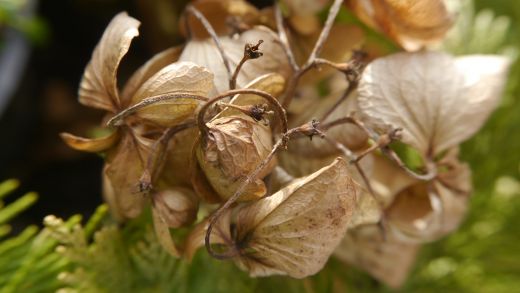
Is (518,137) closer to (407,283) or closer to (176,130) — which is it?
(407,283)

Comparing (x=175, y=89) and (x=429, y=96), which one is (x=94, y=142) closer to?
(x=175, y=89)

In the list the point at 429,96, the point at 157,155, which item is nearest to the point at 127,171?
the point at 157,155

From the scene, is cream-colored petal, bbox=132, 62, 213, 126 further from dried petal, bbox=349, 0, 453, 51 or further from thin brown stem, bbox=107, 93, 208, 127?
dried petal, bbox=349, 0, 453, 51

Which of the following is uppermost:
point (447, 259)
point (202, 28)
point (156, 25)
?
point (202, 28)

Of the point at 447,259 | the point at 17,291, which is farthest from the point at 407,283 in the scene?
the point at 17,291

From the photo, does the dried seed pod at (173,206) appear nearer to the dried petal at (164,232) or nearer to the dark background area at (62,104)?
the dried petal at (164,232)

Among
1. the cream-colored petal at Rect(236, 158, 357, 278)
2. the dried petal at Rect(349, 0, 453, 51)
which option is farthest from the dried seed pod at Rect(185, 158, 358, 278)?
the dried petal at Rect(349, 0, 453, 51)
